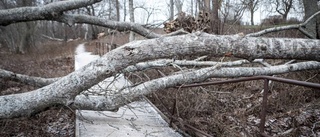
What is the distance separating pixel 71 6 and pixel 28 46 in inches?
866

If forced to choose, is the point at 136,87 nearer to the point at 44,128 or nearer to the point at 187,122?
the point at 187,122

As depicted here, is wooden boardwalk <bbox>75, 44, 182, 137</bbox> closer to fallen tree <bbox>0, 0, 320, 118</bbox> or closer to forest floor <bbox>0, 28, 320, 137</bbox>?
forest floor <bbox>0, 28, 320, 137</bbox>

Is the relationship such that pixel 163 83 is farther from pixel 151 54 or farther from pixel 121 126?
pixel 151 54

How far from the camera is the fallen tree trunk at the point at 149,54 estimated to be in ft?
8.62

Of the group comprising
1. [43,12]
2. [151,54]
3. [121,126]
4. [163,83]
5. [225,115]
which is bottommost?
[121,126]

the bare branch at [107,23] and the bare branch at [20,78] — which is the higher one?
the bare branch at [107,23]

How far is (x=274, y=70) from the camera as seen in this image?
15.8 ft

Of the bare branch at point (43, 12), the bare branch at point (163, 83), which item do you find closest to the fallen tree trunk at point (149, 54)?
the bare branch at point (163, 83)

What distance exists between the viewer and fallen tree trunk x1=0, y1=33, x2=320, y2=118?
8.62 feet

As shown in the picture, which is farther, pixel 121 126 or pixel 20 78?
pixel 20 78

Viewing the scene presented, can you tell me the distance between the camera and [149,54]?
8.63 ft

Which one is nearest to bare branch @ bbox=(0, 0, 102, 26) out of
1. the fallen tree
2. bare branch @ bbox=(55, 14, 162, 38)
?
bare branch @ bbox=(55, 14, 162, 38)

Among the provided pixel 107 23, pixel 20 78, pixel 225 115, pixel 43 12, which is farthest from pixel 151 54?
pixel 20 78

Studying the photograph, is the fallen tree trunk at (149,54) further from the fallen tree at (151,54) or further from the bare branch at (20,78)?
the bare branch at (20,78)
